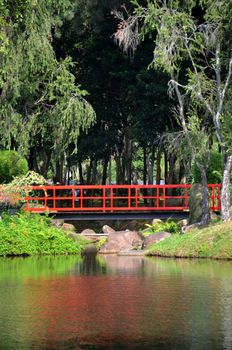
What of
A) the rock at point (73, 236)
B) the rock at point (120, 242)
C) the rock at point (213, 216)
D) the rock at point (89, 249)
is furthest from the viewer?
the rock at point (213, 216)

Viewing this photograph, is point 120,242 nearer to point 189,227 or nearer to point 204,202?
point 189,227

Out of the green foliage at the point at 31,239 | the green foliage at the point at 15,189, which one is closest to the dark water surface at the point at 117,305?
the green foliage at the point at 31,239

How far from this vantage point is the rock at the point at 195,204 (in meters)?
38.7

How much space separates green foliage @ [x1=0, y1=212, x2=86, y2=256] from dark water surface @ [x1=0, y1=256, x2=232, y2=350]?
12.5ft

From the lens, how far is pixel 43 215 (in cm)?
4050

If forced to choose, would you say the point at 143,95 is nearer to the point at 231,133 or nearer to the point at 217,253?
the point at 231,133

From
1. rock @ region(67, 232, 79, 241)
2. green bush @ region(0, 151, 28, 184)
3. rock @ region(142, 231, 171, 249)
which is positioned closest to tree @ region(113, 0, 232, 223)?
rock @ region(142, 231, 171, 249)

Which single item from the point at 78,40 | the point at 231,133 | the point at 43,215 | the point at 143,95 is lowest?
the point at 43,215

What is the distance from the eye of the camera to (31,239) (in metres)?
35.5

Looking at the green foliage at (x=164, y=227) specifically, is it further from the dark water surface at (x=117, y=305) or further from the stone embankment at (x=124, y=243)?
the dark water surface at (x=117, y=305)

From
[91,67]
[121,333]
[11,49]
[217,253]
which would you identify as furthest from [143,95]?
[121,333]

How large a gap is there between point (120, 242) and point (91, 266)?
6.90m

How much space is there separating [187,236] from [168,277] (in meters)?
7.61

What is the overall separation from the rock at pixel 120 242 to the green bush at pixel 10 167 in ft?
19.8
